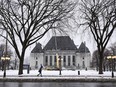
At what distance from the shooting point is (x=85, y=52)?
471 feet

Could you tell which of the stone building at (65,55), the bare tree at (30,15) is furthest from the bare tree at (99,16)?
the stone building at (65,55)

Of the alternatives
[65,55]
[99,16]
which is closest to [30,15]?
[99,16]

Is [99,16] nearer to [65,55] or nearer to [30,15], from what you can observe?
[30,15]

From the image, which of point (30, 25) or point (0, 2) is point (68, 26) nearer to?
point (30, 25)

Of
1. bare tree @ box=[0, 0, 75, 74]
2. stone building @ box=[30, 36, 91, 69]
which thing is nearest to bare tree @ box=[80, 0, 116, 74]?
bare tree @ box=[0, 0, 75, 74]

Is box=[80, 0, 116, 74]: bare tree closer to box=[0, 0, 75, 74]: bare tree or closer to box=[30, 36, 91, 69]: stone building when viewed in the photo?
box=[0, 0, 75, 74]: bare tree

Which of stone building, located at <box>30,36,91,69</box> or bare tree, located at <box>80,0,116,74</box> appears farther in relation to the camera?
stone building, located at <box>30,36,91,69</box>

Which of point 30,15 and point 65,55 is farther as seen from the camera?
point 65,55

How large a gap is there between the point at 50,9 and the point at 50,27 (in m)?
2.81

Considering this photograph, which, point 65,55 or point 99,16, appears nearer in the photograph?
point 99,16

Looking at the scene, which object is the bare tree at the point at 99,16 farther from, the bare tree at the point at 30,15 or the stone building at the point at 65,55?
the stone building at the point at 65,55

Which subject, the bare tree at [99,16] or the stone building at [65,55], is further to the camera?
the stone building at [65,55]

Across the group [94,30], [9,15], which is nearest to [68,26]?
[94,30]

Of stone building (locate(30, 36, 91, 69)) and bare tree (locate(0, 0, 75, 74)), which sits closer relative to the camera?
bare tree (locate(0, 0, 75, 74))
